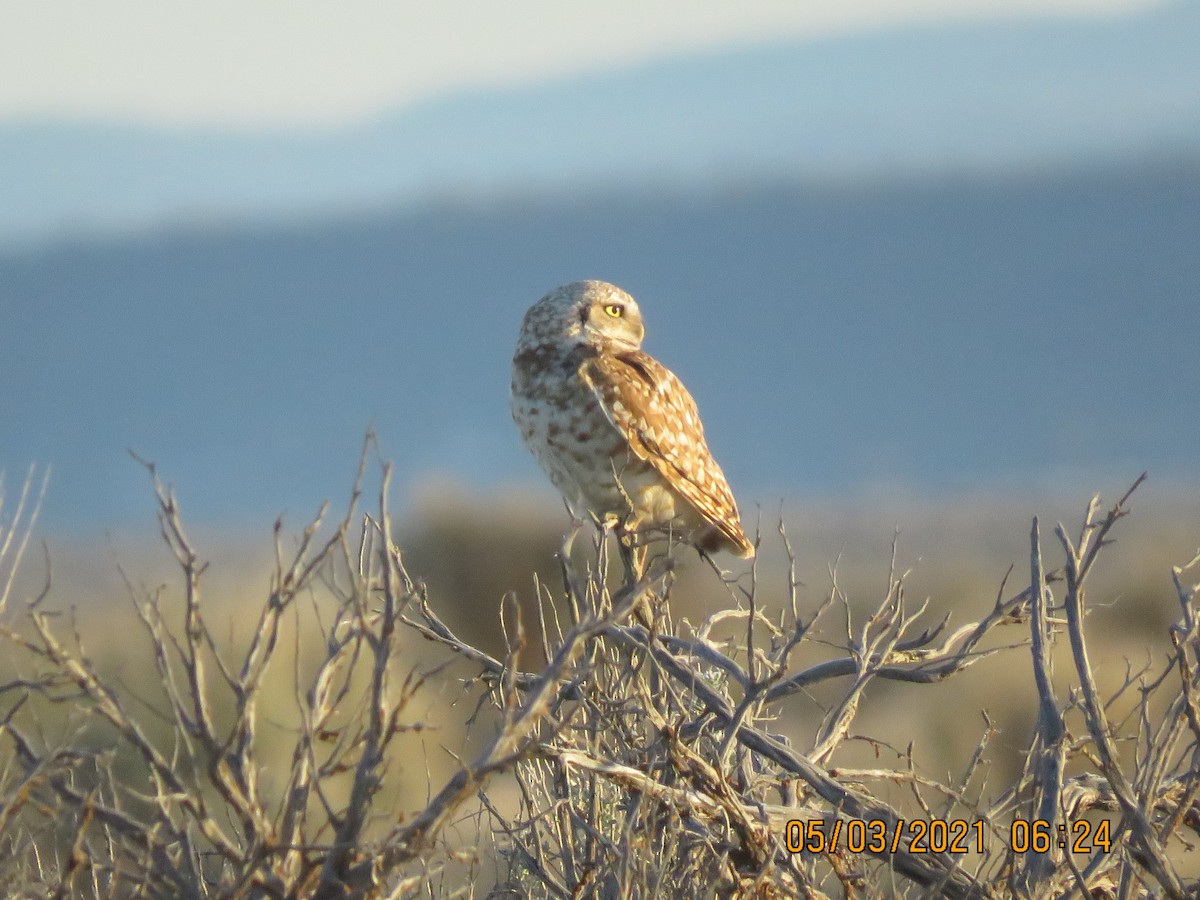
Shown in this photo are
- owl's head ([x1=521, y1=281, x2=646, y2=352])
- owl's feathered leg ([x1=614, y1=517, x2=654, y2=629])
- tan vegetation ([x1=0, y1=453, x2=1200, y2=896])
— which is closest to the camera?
tan vegetation ([x1=0, y1=453, x2=1200, y2=896])

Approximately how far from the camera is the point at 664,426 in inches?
241

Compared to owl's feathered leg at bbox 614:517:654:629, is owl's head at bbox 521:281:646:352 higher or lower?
higher

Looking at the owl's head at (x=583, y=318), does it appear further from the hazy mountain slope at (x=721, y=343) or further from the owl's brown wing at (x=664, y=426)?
the hazy mountain slope at (x=721, y=343)

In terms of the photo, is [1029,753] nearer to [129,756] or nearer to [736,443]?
[129,756]

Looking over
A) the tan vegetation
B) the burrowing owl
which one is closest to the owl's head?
the burrowing owl

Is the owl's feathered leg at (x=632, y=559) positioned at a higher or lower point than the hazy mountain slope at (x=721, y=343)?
higher

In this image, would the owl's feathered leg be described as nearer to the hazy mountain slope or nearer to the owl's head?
the owl's head

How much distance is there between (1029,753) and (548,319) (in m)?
2.90

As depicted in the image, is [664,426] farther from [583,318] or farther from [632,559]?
[632,559]

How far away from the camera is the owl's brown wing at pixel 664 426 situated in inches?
238

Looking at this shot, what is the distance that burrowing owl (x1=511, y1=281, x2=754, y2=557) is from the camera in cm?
603
